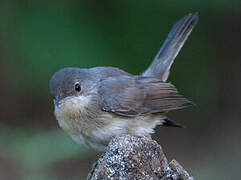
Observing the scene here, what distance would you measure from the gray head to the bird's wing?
26cm

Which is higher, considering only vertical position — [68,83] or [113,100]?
[68,83]

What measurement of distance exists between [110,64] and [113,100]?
1.49 metres

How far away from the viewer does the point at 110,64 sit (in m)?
6.38

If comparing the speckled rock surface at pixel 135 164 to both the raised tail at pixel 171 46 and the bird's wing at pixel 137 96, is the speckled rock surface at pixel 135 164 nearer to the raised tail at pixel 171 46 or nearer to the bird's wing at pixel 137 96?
the bird's wing at pixel 137 96

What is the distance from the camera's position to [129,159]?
2666 millimetres

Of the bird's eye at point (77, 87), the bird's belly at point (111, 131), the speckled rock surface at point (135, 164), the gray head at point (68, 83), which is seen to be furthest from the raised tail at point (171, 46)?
the speckled rock surface at point (135, 164)

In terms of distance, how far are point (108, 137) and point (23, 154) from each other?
44.4 inches

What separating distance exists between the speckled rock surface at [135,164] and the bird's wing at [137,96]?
80.0 inches

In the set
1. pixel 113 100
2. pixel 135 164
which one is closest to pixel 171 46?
pixel 113 100

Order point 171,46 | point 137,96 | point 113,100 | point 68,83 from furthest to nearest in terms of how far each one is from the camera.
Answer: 1. point 171,46
2. point 137,96
3. point 113,100
4. point 68,83

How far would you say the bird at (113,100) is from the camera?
15.0ft

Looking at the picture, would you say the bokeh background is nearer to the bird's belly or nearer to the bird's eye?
the bird's belly

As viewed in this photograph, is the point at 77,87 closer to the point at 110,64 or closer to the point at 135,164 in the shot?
the point at 110,64

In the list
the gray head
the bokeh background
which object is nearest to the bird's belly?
the gray head
